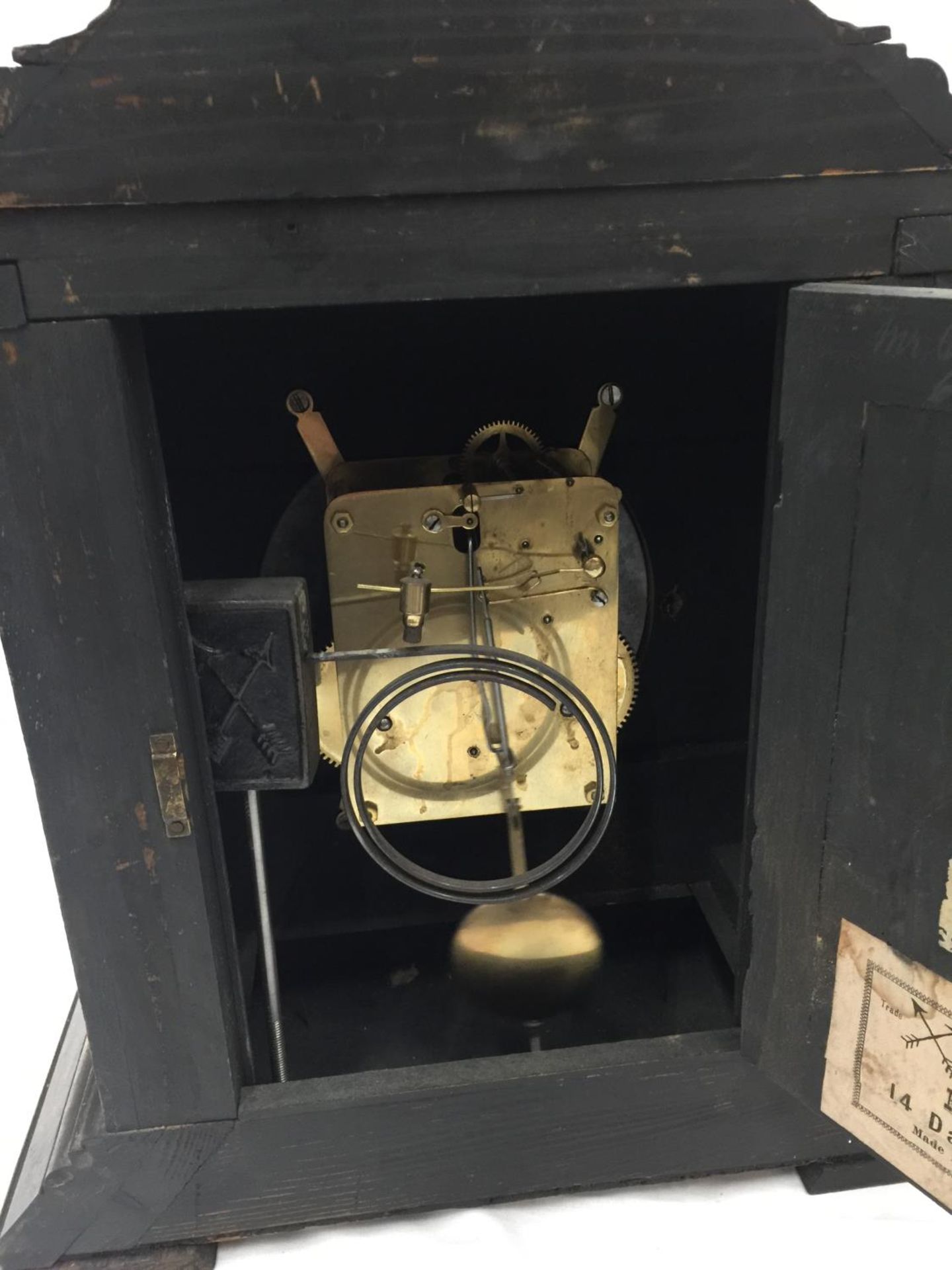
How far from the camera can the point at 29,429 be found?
0.78 meters

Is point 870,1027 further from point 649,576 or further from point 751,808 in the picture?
point 649,576

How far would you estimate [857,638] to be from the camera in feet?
2.72

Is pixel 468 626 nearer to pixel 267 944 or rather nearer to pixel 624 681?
pixel 624 681

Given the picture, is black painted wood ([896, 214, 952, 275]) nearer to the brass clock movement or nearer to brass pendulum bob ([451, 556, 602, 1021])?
the brass clock movement

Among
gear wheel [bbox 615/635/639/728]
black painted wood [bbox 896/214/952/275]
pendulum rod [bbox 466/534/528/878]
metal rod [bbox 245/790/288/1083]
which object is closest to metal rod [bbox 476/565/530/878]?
pendulum rod [bbox 466/534/528/878]

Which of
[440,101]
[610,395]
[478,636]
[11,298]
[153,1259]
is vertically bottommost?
[153,1259]

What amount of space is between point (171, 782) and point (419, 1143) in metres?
0.46

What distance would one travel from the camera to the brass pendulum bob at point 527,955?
1.29m

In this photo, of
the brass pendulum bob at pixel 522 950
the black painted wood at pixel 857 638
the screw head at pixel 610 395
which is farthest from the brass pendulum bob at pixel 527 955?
the screw head at pixel 610 395

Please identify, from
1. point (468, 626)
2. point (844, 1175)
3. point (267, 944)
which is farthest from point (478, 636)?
point (844, 1175)

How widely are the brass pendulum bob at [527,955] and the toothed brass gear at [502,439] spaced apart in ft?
1.41

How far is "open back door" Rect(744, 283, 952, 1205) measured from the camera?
0.76 meters

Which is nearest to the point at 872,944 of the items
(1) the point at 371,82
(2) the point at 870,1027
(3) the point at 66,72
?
(2) the point at 870,1027

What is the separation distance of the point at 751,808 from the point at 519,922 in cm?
50
